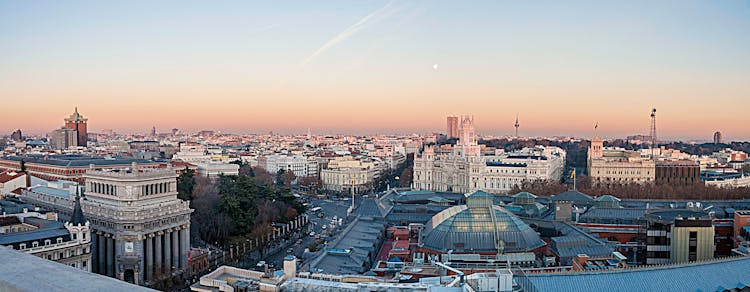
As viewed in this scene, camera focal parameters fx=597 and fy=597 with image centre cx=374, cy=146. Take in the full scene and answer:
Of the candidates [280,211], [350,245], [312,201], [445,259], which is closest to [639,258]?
[445,259]

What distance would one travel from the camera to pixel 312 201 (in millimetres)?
94375

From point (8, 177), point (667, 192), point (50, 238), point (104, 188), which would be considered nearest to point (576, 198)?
point (667, 192)

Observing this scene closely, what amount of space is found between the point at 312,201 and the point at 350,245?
57258 mm

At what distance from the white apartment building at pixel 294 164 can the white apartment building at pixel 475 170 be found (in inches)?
1226

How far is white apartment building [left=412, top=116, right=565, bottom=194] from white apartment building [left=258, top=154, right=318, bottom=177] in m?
31.1

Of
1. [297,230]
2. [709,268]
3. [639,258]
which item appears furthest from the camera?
[297,230]

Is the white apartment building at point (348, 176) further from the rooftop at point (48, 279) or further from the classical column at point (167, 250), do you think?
the rooftop at point (48, 279)

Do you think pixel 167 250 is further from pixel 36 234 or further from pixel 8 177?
pixel 8 177

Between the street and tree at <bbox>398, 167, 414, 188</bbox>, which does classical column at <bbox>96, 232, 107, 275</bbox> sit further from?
tree at <bbox>398, 167, 414, 188</bbox>

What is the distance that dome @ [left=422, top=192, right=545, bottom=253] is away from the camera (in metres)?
33.7

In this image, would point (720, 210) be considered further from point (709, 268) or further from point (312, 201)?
point (312, 201)

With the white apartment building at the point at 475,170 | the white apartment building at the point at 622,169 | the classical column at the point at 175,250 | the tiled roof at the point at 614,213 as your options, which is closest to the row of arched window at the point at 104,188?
the classical column at the point at 175,250

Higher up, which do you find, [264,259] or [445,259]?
[445,259]

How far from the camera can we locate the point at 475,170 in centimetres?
9781
